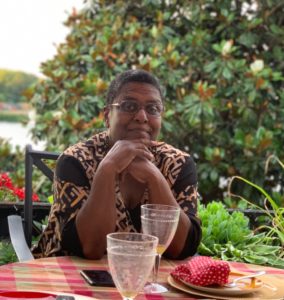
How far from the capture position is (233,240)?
302cm

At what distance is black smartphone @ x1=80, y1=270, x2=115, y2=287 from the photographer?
176 cm

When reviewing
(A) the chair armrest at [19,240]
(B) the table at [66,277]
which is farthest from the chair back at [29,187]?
(B) the table at [66,277]

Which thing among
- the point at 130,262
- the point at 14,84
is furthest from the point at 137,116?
the point at 14,84

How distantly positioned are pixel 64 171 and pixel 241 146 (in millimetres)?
2581

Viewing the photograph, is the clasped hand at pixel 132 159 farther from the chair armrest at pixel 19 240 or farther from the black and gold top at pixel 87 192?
the chair armrest at pixel 19 240

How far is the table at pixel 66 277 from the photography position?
1721 mm

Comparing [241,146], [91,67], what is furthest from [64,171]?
[91,67]

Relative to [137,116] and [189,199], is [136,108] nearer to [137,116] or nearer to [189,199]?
[137,116]

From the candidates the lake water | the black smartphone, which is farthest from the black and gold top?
the lake water

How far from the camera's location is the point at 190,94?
5.18 metres

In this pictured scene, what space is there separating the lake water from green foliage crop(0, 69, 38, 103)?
23 centimetres

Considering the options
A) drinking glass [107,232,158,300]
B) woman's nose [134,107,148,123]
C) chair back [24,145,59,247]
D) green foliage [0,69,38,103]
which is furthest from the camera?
green foliage [0,69,38,103]

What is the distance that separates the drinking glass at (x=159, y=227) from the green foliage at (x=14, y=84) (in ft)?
9.67

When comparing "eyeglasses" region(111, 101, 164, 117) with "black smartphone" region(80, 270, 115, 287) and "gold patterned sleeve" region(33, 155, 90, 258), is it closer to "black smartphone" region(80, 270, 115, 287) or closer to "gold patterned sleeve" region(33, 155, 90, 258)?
"gold patterned sleeve" region(33, 155, 90, 258)
